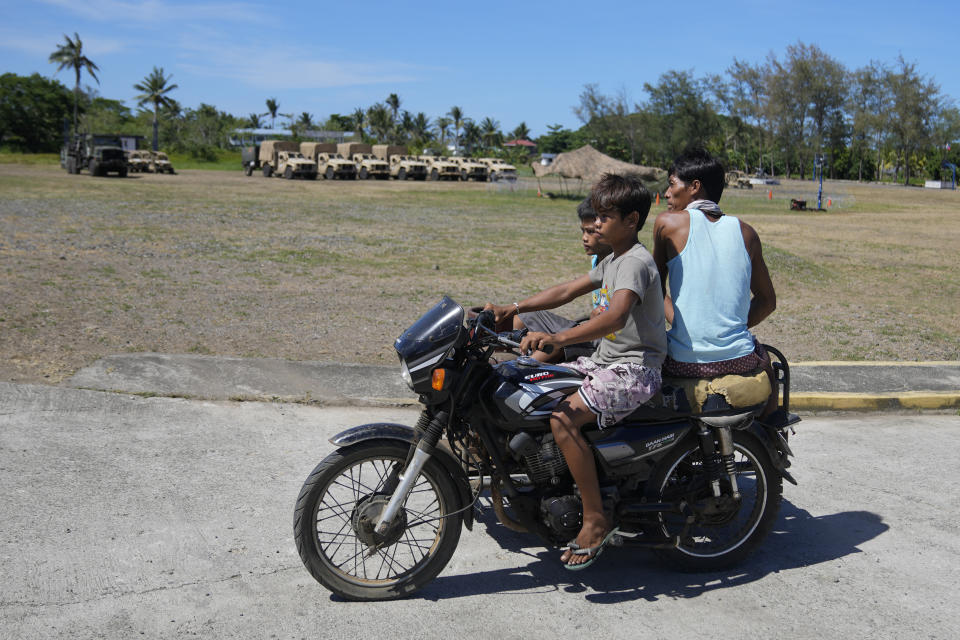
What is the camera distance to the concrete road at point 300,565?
12.0 ft

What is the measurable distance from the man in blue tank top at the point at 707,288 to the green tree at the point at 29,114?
3653 inches

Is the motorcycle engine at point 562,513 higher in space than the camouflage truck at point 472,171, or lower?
lower

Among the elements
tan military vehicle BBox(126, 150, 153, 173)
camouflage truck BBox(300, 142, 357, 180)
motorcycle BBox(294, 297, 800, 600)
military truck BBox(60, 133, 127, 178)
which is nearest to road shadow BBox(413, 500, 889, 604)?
motorcycle BBox(294, 297, 800, 600)

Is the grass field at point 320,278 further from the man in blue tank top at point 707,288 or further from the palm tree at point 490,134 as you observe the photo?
the palm tree at point 490,134

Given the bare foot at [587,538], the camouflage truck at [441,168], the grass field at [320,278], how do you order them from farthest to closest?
the camouflage truck at [441,168] < the grass field at [320,278] < the bare foot at [587,538]

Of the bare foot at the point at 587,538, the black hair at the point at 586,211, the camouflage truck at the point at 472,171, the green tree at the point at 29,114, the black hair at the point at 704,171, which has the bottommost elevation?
the bare foot at the point at 587,538

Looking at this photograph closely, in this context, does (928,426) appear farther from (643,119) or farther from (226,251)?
(643,119)

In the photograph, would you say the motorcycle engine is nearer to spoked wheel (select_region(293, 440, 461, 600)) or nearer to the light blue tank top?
spoked wheel (select_region(293, 440, 461, 600))

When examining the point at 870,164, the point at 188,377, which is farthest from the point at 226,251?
the point at 870,164

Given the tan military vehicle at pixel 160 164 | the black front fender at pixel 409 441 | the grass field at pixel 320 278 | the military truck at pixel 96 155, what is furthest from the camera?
the tan military vehicle at pixel 160 164

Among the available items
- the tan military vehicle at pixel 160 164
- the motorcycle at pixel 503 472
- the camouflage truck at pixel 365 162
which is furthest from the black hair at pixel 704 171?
the tan military vehicle at pixel 160 164

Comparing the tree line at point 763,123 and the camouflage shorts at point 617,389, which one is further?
the tree line at point 763,123

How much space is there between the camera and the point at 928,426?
6750 millimetres

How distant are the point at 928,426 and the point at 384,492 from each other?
485cm
